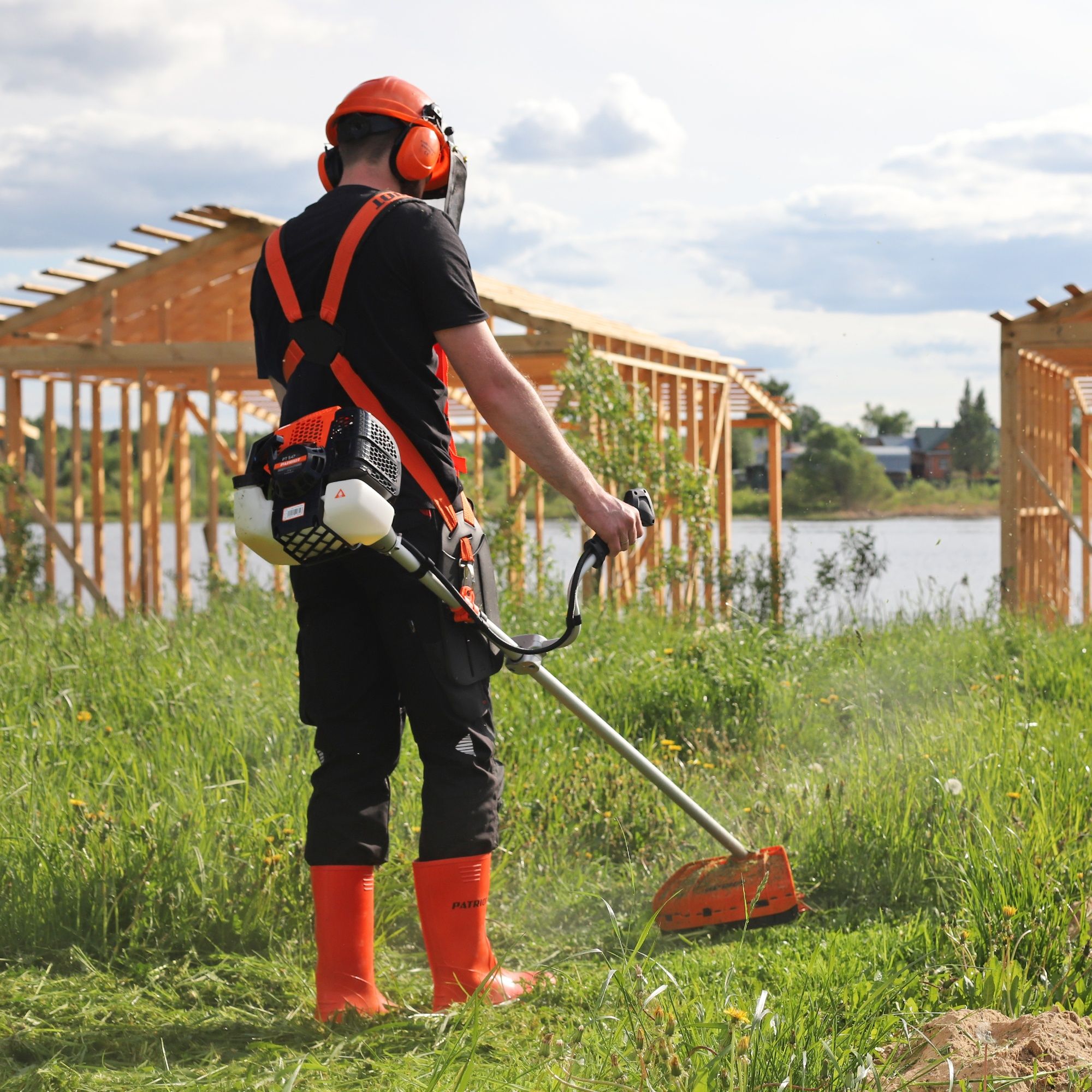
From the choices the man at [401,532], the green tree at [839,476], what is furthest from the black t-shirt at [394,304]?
the green tree at [839,476]

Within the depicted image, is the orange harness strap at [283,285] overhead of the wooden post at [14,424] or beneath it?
beneath

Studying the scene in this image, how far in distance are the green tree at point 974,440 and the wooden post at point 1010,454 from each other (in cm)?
21

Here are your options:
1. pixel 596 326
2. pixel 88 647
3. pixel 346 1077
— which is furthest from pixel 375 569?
pixel 596 326

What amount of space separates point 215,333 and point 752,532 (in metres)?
6.52

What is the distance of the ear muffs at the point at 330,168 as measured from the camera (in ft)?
9.98

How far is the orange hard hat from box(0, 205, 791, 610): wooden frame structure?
579cm

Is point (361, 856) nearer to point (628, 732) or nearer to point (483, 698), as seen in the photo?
point (483, 698)

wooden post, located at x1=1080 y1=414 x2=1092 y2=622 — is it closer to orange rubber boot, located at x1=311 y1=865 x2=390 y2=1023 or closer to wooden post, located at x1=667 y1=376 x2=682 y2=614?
wooden post, located at x1=667 y1=376 x2=682 y2=614

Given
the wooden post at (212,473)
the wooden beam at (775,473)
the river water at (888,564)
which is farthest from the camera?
the wooden beam at (775,473)

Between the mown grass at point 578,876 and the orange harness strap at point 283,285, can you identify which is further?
the orange harness strap at point 283,285

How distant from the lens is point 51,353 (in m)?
11.5

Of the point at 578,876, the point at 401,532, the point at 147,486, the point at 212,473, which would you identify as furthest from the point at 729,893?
the point at 147,486

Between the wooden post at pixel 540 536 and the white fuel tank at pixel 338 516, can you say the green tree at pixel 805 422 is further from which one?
the white fuel tank at pixel 338 516

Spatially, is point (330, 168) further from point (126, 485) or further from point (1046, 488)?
point (126, 485)
